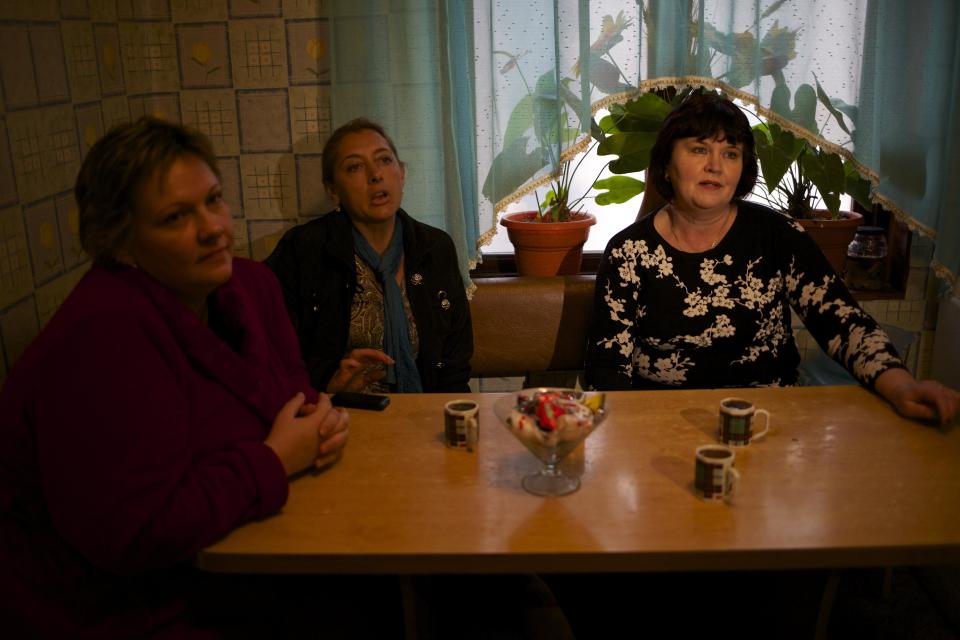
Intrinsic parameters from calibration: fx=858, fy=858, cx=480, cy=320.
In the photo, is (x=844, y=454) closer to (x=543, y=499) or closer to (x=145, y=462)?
(x=543, y=499)

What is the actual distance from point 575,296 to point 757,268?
1.84 ft

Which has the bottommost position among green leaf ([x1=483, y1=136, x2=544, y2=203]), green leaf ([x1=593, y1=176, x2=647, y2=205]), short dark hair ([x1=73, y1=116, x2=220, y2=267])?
green leaf ([x1=593, y1=176, x2=647, y2=205])

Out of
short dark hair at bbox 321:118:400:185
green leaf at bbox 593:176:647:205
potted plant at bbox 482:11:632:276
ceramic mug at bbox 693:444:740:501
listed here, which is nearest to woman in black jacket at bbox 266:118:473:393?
short dark hair at bbox 321:118:400:185

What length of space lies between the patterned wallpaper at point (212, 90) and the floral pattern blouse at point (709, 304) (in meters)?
1.05

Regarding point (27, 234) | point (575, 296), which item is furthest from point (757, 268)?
point (27, 234)

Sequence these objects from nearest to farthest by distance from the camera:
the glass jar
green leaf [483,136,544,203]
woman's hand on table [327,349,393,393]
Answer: woman's hand on table [327,349,393,393], green leaf [483,136,544,203], the glass jar

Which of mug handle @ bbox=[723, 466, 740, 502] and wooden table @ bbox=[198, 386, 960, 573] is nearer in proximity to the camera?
wooden table @ bbox=[198, 386, 960, 573]

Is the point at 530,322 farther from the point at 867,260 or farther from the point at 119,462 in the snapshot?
the point at 119,462

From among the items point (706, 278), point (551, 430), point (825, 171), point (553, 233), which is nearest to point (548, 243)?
point (553, 233)

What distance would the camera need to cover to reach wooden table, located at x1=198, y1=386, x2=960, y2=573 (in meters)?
1.24

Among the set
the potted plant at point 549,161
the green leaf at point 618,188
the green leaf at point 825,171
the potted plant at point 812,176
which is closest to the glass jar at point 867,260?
the potted plant at point 812,176

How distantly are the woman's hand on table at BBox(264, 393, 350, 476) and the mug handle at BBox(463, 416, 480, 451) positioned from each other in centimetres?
22

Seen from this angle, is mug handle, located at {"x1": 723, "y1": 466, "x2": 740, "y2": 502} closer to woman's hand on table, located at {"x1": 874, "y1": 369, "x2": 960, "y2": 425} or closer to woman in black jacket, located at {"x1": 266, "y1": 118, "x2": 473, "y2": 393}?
woman's hand on table, located at {"x1": 874, "y1": 369, "x2": 960, "y2": 425}

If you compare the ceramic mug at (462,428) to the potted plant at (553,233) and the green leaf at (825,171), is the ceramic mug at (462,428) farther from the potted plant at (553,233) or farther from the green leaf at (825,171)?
the green leaf at (825,171)
